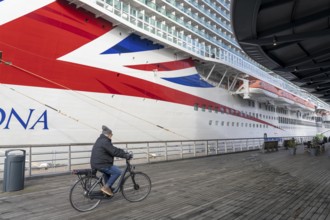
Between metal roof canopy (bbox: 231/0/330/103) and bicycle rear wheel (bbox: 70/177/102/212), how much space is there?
5607mm

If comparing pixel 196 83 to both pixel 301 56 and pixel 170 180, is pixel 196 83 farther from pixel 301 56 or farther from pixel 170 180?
pixel 170 180

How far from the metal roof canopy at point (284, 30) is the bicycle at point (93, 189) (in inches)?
203

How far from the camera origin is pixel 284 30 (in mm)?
8711

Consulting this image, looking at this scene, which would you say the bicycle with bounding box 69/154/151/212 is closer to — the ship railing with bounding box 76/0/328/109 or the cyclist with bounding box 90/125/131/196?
the cyclist with bounding box 90/125/131/196

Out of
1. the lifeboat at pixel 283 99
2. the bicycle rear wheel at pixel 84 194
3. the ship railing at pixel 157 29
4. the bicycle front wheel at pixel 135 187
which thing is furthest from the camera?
the lifeboat at pixel 283 99

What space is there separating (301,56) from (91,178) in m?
10.4

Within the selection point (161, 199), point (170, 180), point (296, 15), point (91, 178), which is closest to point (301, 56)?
point (296, 15)

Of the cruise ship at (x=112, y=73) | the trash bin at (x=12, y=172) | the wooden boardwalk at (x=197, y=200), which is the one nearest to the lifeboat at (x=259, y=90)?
the cruise ship at (x=112, y=73)

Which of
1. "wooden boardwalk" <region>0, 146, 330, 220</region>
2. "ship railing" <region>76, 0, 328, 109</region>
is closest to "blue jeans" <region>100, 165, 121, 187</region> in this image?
"wooden boardwalk" <region>0, 146, 330, 220</region>

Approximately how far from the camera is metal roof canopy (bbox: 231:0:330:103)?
7641 millimetres

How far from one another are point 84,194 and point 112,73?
9.78 metres

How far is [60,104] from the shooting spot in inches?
465

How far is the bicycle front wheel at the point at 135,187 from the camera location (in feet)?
18.7

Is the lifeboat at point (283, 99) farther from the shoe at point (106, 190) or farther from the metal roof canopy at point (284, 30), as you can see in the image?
the shoe at point (106, 190)
